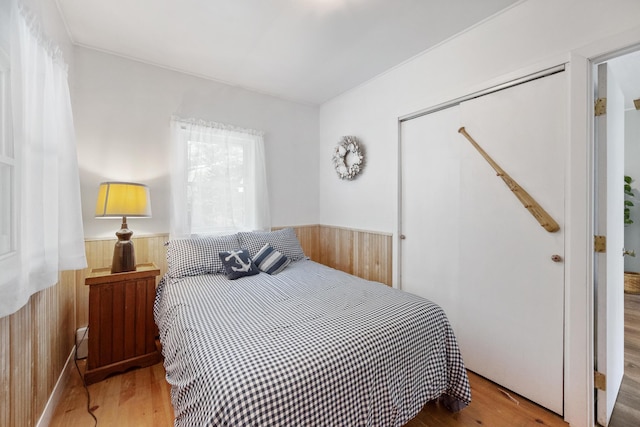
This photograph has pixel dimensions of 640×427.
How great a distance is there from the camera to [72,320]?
2133mm

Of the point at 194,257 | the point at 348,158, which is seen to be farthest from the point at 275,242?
the point at 348,158

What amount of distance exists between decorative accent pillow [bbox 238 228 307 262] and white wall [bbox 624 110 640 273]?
471 cm

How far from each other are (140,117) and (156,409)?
229 centimetres

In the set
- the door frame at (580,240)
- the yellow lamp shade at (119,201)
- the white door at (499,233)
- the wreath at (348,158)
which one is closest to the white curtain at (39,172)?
the yellow lamp shade at (119,201)

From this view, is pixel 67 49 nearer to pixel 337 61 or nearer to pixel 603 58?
pixel 337 61

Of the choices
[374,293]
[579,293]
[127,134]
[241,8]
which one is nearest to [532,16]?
[579,293]

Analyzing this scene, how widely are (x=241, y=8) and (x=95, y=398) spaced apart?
2.69 meters

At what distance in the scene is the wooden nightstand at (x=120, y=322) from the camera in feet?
6.12

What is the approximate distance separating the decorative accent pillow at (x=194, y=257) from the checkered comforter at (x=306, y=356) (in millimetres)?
324

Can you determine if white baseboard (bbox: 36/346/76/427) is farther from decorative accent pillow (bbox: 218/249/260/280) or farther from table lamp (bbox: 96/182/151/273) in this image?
decorative accent pillow (bbox: 218/249/260/280)

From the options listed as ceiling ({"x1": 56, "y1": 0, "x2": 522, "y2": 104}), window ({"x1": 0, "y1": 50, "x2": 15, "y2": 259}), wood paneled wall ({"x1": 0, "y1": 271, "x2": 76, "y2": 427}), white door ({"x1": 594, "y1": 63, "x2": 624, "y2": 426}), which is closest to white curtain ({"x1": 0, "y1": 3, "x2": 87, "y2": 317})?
window ({"x1": 0, "y1": 50, "x2": 15, "y2": 259})

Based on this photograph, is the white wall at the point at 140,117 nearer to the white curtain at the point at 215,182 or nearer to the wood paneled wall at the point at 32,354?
the white curtain at the point at 215,182

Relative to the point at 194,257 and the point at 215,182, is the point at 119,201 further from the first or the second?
the point at 215,182

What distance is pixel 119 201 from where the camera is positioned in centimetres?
197
